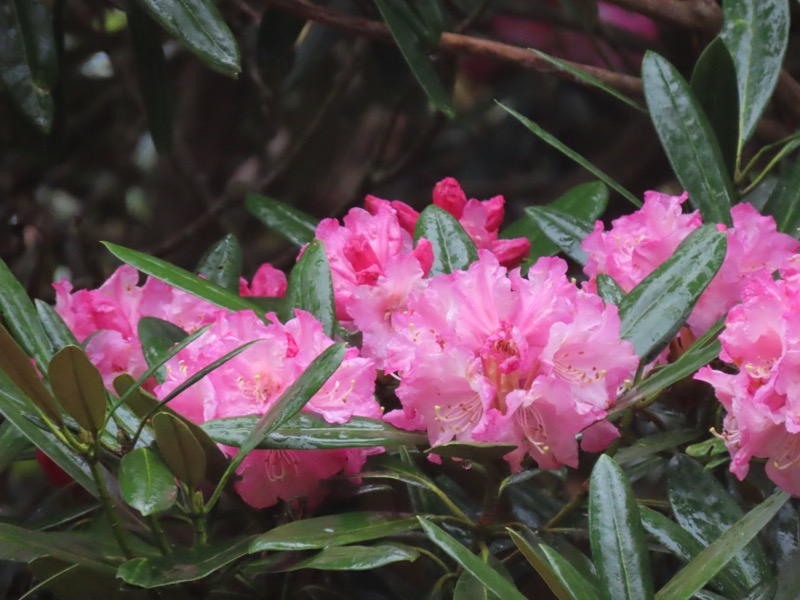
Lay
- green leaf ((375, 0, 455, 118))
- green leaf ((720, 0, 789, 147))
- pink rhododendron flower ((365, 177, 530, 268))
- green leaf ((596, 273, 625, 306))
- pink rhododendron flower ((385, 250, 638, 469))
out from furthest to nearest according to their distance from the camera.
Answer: green leaf ((375, 0, 455, 118)) → green leaf ((720, 0, 789, 147)) → pink rhododendron flower ((365, 177, 530, 268)) → green leaf ((596, 273, 625, 306)) → pink rhododendron flower ((385, 250, 638, 469))

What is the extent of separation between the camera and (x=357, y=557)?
2.26 feet

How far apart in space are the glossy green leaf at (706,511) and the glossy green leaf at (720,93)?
13.5 inches

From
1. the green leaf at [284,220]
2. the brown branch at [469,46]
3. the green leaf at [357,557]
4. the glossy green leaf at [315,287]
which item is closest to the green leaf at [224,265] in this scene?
the green leaf at [284,220]

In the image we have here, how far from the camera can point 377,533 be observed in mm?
752

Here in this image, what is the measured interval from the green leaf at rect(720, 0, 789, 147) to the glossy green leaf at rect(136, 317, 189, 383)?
0.57 meters

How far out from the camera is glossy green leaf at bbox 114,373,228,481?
28.5 inches

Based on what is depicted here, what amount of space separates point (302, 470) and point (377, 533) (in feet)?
0.27

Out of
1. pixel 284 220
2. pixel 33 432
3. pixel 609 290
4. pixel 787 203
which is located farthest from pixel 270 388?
pixel 787 203

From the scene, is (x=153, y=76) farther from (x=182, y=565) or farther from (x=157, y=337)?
(x=182, y=565)

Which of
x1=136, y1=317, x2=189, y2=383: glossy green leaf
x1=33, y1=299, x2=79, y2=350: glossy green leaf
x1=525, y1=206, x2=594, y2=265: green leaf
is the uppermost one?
x1=525, y1=206, x2=594, y2=265: green leaf

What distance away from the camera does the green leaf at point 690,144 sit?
3.18 ft

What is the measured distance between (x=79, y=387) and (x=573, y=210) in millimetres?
553

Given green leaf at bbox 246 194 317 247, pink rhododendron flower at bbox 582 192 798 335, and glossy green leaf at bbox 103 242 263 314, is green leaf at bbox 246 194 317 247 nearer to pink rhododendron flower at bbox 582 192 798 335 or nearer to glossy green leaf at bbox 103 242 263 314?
glossy green leaf at bbox 103 242 263 314

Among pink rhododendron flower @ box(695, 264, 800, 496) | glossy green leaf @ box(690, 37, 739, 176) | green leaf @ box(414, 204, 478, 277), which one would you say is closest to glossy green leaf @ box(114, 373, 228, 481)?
green leaf @ box(414, 204, 478, 277)
